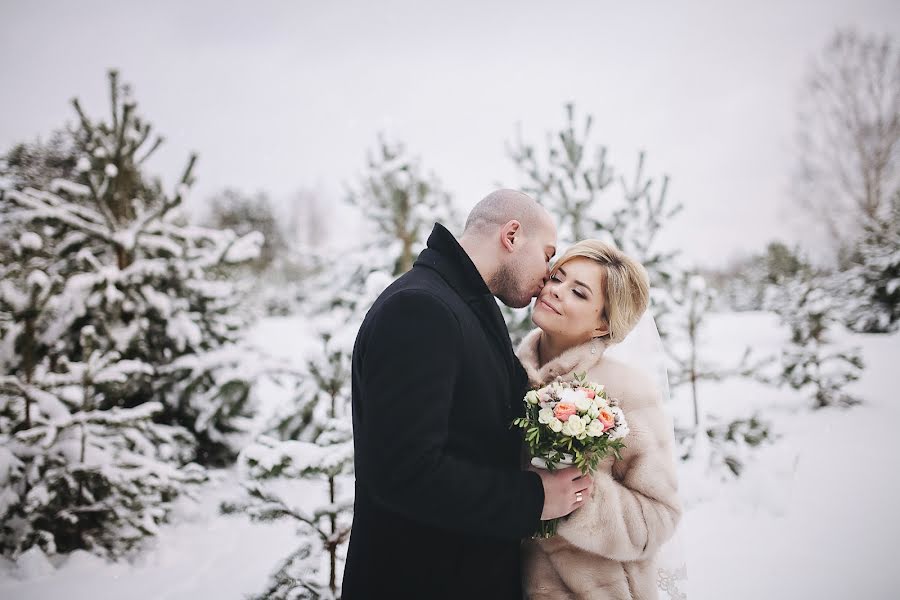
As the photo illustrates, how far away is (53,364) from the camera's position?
16.3ft

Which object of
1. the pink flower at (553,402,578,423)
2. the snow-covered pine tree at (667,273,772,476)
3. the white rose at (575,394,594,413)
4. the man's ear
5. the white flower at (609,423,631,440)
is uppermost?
the man's ear

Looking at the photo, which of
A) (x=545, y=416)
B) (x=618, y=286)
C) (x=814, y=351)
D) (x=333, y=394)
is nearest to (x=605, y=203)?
(x=618, y=286)

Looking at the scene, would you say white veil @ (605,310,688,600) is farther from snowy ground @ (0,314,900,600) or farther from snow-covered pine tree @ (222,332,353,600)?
snowy ground @ (0,314,900,600)

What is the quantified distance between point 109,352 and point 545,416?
4648mm

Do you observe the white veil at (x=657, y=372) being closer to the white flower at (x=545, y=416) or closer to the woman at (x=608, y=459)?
the woman at (x=608, y=459)

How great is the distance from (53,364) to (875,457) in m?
10.1

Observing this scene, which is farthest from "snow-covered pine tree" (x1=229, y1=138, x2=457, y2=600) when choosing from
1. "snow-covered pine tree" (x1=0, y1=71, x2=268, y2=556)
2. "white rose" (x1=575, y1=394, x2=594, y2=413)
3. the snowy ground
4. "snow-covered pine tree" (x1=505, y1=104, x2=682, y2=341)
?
"snow-covered pine tree" (x1=505, y1=104, x2=682, y2=341)

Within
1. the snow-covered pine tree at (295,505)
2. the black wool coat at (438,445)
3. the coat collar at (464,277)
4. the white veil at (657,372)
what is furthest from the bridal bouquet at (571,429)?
the snow-covered pine tree at (295,505)

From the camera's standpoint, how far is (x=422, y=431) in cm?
129

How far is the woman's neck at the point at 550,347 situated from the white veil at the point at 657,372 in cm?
25

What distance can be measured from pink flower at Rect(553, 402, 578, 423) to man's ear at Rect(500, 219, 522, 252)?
70 cm

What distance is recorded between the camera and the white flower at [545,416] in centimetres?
151

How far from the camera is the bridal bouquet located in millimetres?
1468

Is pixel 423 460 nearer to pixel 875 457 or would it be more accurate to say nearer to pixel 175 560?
pixel 175 560
